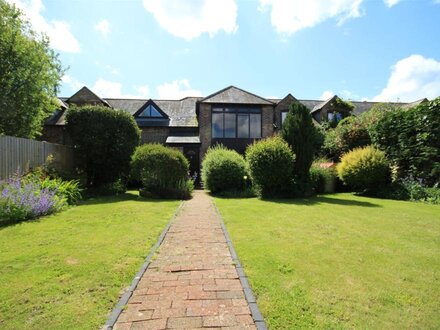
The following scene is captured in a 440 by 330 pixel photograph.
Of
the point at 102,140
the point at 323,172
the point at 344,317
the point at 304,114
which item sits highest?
the point at 304,114

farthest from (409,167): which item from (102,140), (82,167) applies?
(82,167)

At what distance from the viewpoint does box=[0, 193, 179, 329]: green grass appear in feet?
9.67

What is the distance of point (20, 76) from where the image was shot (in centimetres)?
1608

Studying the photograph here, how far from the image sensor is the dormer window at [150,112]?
77.0 feet

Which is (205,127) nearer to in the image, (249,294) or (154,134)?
(154,134)

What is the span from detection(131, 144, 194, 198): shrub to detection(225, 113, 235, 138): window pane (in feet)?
30.5

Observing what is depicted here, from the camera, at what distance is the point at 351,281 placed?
12.3 ft

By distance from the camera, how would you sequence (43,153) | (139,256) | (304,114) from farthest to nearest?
(304,114), (43,153), (139,256)

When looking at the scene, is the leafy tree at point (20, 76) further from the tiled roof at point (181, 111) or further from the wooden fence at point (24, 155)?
the tiled roof at point (181, 111)

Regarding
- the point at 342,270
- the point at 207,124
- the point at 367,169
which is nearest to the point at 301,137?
the point at 367,169

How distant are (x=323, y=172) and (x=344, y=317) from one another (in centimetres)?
1353

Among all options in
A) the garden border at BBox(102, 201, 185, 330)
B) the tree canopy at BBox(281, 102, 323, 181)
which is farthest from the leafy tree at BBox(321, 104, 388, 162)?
the garden border at BBox(102, 201, 185, 330)

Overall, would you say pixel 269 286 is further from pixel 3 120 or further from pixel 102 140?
pixel 3 120

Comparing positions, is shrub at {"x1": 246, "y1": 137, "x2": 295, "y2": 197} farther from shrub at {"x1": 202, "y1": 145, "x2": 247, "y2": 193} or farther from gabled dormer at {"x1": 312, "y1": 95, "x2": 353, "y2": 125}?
gabled dormer at {"x1": 312, "y1": 95, "x2": 353, "y2": 125}
